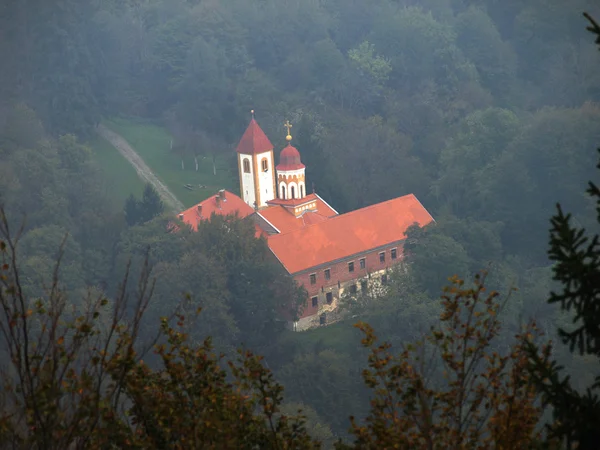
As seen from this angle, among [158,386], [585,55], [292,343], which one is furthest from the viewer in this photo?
[585,55]

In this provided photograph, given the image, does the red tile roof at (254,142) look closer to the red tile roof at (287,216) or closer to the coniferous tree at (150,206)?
the red tile roof at (287,216)

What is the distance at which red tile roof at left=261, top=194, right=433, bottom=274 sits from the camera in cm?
3912

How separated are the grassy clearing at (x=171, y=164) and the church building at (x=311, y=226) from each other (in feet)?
26.3

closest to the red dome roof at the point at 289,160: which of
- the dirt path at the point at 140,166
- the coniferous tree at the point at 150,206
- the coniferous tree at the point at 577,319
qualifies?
the coniferous tree at the point at 150,206

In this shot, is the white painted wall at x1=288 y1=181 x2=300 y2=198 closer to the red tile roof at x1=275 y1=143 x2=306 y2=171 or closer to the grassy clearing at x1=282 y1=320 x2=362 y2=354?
the red tile roof at x1=275 y1=143 x2=306 y2=171

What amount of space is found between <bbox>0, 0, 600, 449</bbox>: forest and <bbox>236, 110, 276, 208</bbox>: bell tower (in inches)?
152

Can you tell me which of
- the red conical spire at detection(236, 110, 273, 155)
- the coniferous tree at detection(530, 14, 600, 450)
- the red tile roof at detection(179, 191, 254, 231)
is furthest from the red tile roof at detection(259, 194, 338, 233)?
the coniferous tree at detection(530, 14, 600, 450)

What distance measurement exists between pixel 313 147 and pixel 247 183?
5501 mm

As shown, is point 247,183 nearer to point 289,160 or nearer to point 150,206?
point 289,160

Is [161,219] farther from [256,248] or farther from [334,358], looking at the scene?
[334,358]

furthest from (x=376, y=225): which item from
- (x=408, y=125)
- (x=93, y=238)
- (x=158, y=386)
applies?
(x=158, y=386)

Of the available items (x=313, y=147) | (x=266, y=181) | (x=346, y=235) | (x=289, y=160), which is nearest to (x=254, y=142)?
(x=266, y=181)

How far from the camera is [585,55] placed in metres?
63.0

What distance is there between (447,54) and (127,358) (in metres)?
54.1
